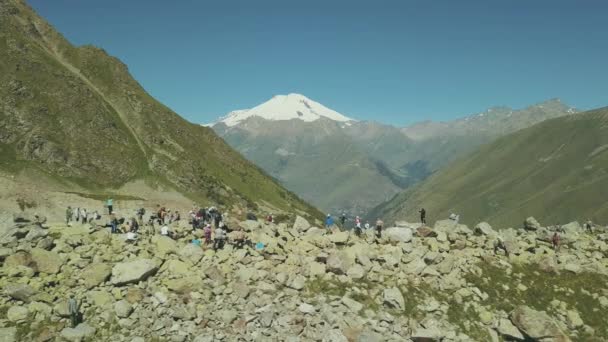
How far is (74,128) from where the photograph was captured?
158250 millimetres

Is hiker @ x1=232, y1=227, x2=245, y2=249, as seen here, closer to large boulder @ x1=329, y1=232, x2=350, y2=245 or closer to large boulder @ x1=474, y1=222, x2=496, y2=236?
large boulder @ x1=329, y1=232, x2=350, y2=245

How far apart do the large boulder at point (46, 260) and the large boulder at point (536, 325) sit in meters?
27.8

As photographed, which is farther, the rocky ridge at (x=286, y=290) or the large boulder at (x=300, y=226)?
the large boulder at (x=300, y=226)

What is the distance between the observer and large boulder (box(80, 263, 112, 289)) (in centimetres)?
2481

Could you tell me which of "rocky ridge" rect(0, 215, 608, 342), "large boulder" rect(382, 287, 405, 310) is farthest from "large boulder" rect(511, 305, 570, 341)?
"large boulder" rect(382, 287, 405, 310)

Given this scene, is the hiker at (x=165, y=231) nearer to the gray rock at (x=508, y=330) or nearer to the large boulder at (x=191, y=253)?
the large boulder at (x=191, y=253)

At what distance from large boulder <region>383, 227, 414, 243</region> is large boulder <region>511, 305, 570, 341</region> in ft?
32.1

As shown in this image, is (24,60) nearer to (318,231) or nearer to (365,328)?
(318,231)

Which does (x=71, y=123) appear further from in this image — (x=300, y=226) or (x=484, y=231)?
(x=484, y=231)

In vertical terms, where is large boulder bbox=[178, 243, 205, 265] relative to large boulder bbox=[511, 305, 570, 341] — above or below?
above

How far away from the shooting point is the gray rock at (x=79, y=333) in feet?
70.9

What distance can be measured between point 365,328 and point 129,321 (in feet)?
42.9

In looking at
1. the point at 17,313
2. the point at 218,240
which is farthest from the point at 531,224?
the point at 17,313

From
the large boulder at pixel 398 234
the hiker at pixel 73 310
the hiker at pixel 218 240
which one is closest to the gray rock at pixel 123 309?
the hiker at pixel 73 310
